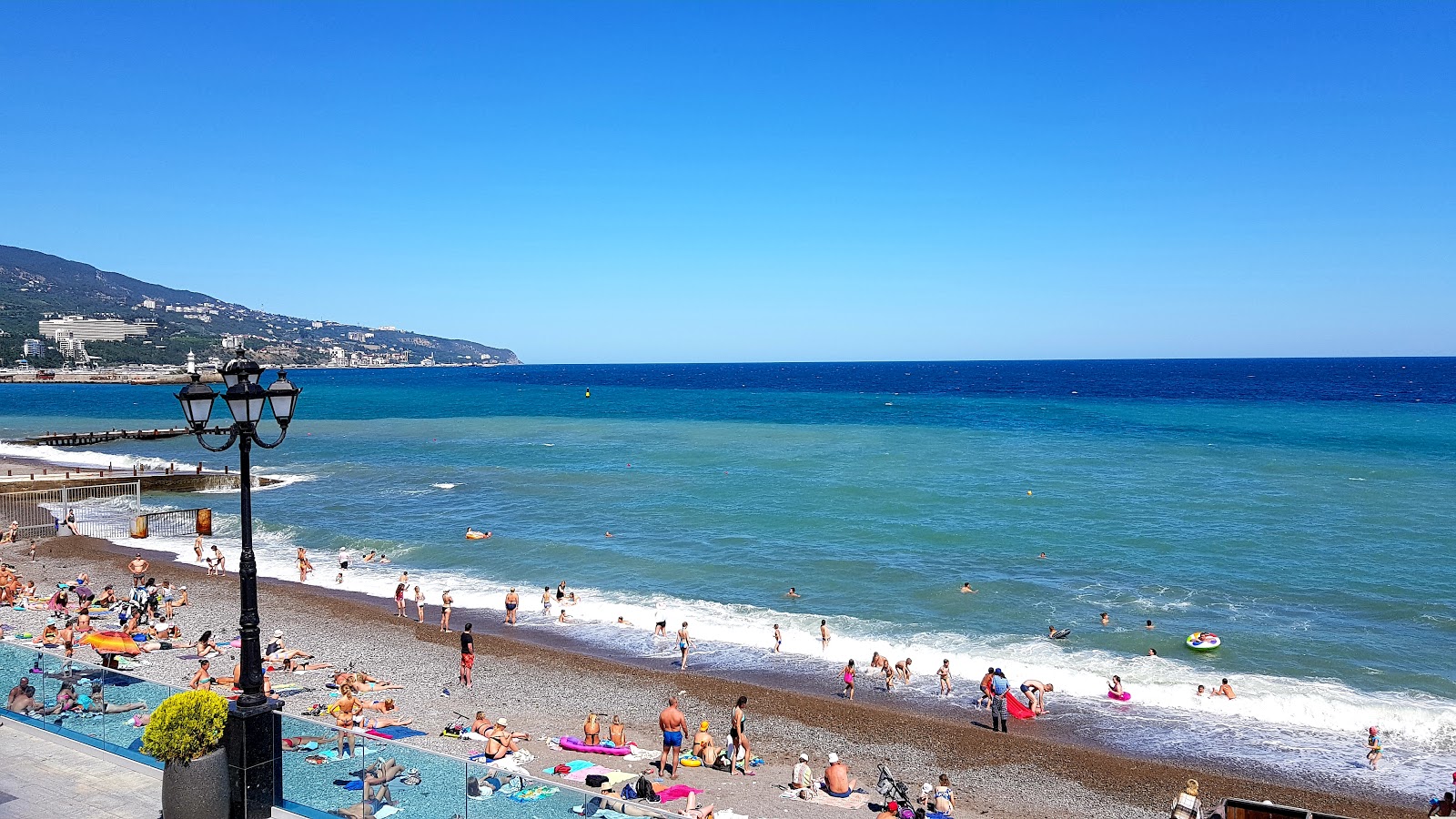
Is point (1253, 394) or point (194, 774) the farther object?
point (1253, 394)

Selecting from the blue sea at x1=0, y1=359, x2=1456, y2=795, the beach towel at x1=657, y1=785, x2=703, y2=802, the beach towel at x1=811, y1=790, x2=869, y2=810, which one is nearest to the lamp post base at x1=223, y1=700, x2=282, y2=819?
the beach towel at x1=657, y1=785, x2=703, y2=802

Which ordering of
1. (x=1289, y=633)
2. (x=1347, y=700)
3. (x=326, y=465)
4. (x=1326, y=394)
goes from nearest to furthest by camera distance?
(x=1347, y=700), (x=1289, y=633), (x=326, y=465), (x=1326, y=394)

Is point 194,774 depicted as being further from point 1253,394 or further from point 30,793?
point 1253,394

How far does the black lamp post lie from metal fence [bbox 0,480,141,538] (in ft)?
109

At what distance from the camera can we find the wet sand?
581 inches

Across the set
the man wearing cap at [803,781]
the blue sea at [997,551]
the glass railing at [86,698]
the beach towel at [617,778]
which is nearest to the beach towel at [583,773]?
the beach towel at [617,778]

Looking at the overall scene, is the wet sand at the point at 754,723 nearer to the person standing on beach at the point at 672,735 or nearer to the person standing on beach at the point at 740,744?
the person standing on beach at the point at 740,744

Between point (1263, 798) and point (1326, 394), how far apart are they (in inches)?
4992

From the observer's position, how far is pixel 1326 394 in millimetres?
119000

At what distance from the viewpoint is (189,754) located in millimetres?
8461

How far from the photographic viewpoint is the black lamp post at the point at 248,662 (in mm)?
8531

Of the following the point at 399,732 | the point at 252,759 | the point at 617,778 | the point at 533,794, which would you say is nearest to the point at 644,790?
the point at 617,778

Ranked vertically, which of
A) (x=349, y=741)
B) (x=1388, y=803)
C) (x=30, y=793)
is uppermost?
(x=349, y=741)

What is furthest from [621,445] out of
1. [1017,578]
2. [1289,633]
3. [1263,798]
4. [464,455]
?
[1263,798]
